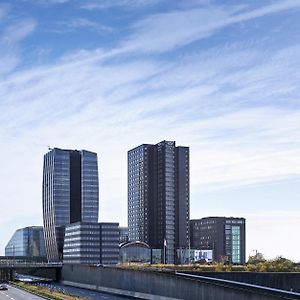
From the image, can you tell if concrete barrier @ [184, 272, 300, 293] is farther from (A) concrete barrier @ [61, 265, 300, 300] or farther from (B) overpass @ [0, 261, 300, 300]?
(A) concrete barrier @ [61, 265, 300, 300]

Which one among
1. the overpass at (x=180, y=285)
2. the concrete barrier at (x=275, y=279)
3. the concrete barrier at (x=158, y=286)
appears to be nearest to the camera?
the concrete barrier at (x=158, y=286)

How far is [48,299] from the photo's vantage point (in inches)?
3994

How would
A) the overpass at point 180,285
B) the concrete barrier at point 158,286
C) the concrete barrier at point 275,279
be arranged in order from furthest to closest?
1. the concrete barrier at point 275,279
2. the overpass at point 180,285
3. the concrete barrier at point 158,286

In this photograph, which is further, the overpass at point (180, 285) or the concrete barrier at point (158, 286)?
the overpass at point (180, 285)

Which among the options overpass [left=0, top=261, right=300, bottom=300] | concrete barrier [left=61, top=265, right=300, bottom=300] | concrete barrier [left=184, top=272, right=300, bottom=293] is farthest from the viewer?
concrete barrier [left=184, top=272, right=300, bottom=293]

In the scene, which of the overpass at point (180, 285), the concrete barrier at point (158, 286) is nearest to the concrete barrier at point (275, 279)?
the overpass at point (180, 285)

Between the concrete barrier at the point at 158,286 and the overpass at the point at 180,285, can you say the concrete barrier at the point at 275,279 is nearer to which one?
the overpass at the point at 180,285

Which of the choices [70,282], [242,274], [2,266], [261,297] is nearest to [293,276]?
[242,274]

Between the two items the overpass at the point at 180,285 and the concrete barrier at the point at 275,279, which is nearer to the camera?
the overpass at the point at 180,285

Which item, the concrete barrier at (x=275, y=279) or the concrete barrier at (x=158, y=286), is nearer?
the concrete barrier at (x=158, y=286)

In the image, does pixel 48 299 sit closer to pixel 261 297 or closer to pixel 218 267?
pixel 261 297

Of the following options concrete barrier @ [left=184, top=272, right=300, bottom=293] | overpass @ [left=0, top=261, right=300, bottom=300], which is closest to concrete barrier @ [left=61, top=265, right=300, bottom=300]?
overpass @ [left=0, top=261, right=300, bottom=300]

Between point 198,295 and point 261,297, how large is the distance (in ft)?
67.3

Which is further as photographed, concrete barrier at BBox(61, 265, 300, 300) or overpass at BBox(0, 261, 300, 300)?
overpass at BBox(0, 261, 300, 300)
